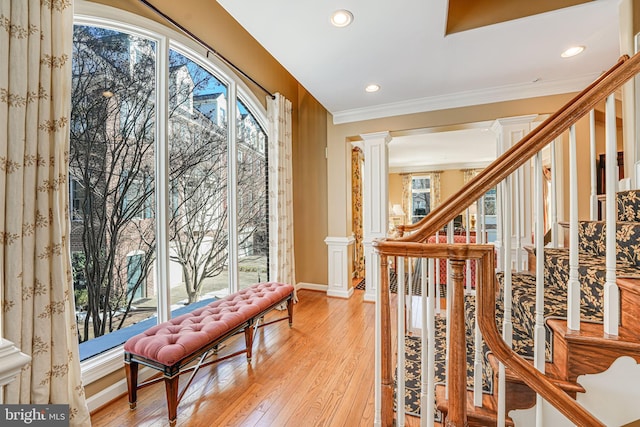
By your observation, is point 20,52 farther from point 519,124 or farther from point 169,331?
point 519,124

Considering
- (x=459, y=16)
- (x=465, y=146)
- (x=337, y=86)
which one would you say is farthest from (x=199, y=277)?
(x=465, y=146)

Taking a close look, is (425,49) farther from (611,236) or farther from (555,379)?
(555,379)

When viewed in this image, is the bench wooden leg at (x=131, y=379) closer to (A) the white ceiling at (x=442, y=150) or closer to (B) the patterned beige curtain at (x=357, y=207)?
(B) the patterned beige curtain at (x=357, y=207)

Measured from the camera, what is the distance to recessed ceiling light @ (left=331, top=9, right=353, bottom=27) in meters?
1.98

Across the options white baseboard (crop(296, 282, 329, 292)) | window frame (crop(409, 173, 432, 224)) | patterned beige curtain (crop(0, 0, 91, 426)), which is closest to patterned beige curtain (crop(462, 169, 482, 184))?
window frame (crop(409, 173, 432, 224))

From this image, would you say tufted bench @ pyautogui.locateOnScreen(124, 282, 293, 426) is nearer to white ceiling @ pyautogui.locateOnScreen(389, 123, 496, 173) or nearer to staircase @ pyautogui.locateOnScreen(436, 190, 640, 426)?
staircase @ pyautogui.locateOnScreen(436, 190, 640, 426)

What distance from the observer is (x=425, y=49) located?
2.46 m

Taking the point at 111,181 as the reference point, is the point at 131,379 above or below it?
below

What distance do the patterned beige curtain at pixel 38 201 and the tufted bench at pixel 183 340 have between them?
0.30m

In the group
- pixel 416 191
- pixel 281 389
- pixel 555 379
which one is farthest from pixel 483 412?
pixel 416 191

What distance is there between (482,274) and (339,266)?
3.21 meters

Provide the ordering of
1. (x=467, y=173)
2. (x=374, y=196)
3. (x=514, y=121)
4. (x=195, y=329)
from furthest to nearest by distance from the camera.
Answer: (x=467, y=173) < (x=374, y=196) < (x=514, y=121) < (x=195, y=329)

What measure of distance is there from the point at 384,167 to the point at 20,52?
3.44m

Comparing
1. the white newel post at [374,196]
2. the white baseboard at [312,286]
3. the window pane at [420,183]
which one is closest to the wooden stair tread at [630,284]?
the white newel post at [374,196]
